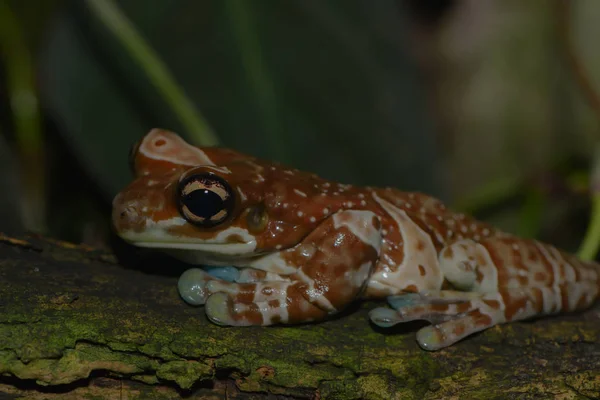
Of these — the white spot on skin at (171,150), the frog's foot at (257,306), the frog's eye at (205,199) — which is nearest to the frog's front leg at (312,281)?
the frog's foot at (257,306)

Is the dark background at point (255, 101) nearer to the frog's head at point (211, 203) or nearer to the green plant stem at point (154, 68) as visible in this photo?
the green plant stem at point (154, 68)

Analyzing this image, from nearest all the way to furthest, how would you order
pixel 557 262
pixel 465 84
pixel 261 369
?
pixel 261 369 → pixel 557 262 → pixel 465 84

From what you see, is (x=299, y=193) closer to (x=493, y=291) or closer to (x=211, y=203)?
(x=211, y=203)

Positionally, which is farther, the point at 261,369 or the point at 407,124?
the point at 407,124

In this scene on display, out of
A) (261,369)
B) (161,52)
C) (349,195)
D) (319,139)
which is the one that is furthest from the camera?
(319,139)

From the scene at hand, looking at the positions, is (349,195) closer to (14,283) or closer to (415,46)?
(14,283)

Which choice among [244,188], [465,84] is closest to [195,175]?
[244,188]
